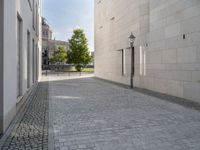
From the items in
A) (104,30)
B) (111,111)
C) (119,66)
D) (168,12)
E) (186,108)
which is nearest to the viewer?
(111,111)

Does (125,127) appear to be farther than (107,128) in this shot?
Yes

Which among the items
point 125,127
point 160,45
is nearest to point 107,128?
point 125,127

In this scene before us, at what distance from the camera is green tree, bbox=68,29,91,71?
147 feet

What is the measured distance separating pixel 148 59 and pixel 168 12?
3.38 meters

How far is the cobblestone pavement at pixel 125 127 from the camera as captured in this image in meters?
4.77

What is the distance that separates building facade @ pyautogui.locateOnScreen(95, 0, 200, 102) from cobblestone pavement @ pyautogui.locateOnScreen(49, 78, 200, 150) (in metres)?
2.75

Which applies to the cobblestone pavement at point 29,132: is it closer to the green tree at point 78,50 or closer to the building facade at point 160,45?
the building facade at point 160,45

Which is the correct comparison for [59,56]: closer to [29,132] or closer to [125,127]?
[125,127]

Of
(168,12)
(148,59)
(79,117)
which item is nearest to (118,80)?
(148,59)

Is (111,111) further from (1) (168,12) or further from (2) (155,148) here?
(1) (168,12)

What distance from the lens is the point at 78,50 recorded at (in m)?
44.9

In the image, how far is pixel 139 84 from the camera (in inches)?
636

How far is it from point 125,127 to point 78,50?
39673mm

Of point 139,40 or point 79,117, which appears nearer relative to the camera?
point 79,117
